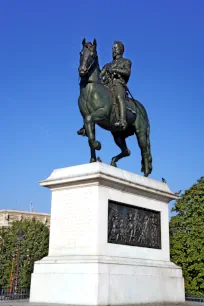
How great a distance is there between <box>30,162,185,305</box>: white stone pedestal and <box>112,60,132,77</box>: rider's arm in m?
3.66

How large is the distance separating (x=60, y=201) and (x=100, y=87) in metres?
3.85

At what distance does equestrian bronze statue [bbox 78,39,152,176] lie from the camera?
1348 cm

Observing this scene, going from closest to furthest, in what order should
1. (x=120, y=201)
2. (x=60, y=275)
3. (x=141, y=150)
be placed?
(x=60, y=275)
(x=120, y=201)
(x=141, y=150)

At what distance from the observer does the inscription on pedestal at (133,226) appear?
12766mm

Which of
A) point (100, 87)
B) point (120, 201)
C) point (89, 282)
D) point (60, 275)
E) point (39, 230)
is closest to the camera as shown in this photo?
point (89, 282)

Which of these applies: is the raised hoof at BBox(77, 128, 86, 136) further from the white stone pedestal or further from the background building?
the background building

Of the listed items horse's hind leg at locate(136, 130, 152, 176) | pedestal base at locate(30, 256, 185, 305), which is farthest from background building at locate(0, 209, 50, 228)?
pedestal base at locate(30, 256, 185, 305)

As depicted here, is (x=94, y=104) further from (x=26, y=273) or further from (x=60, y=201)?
(x=26, y=273)

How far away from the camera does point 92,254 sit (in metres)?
11.8

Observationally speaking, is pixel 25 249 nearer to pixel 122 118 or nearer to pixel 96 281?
pixel 122 118

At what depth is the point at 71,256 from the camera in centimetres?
1216

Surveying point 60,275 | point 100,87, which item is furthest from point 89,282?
point 100,87

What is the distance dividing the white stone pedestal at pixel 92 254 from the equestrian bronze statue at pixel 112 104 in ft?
4.16

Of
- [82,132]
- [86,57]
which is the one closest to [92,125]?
[82,132]
